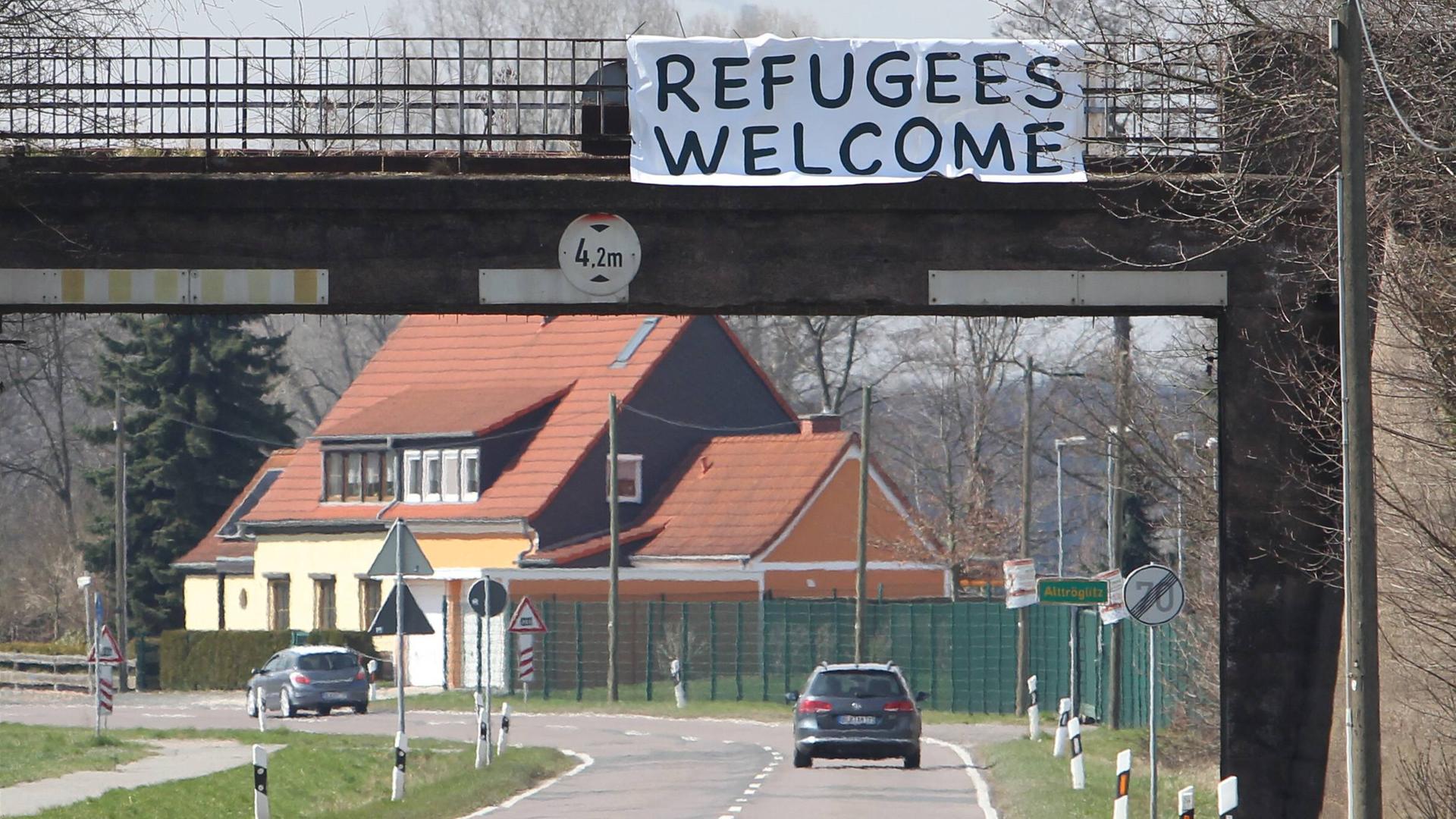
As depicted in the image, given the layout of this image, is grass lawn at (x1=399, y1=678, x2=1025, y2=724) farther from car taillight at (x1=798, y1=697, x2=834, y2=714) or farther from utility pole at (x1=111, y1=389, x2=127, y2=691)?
car taillight at (x1=798, y1=697, x2=834, y2=714)

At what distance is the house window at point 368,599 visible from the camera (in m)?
57.6

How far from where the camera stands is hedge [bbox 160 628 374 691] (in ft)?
184

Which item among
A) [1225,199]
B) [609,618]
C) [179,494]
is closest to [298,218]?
[1225,199]

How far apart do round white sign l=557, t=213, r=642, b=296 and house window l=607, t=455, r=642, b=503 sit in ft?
141

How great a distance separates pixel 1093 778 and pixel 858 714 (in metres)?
3.85

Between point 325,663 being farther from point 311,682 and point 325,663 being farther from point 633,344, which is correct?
point 633,344

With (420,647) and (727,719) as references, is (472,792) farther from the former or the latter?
(420,647)

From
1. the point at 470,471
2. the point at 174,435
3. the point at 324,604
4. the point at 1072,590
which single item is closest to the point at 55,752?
the point at 1072,590

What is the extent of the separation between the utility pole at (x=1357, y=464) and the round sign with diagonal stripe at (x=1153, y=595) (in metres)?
7.10

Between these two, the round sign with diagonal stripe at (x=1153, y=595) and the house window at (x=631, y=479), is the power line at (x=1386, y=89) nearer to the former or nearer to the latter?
the round sign with diagonal stripe at (x=1153, y=595)

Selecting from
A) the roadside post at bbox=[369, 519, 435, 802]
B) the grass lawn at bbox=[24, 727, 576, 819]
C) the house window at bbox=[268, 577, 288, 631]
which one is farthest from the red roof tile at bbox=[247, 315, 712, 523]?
the roadside post at bbox=[369, 519, 435, 802]

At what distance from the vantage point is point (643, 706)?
49.0 m

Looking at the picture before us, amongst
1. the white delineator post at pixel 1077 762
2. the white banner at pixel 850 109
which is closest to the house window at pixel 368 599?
the white delineator post at pixel 1077 762

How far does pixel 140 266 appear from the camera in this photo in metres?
17.3
